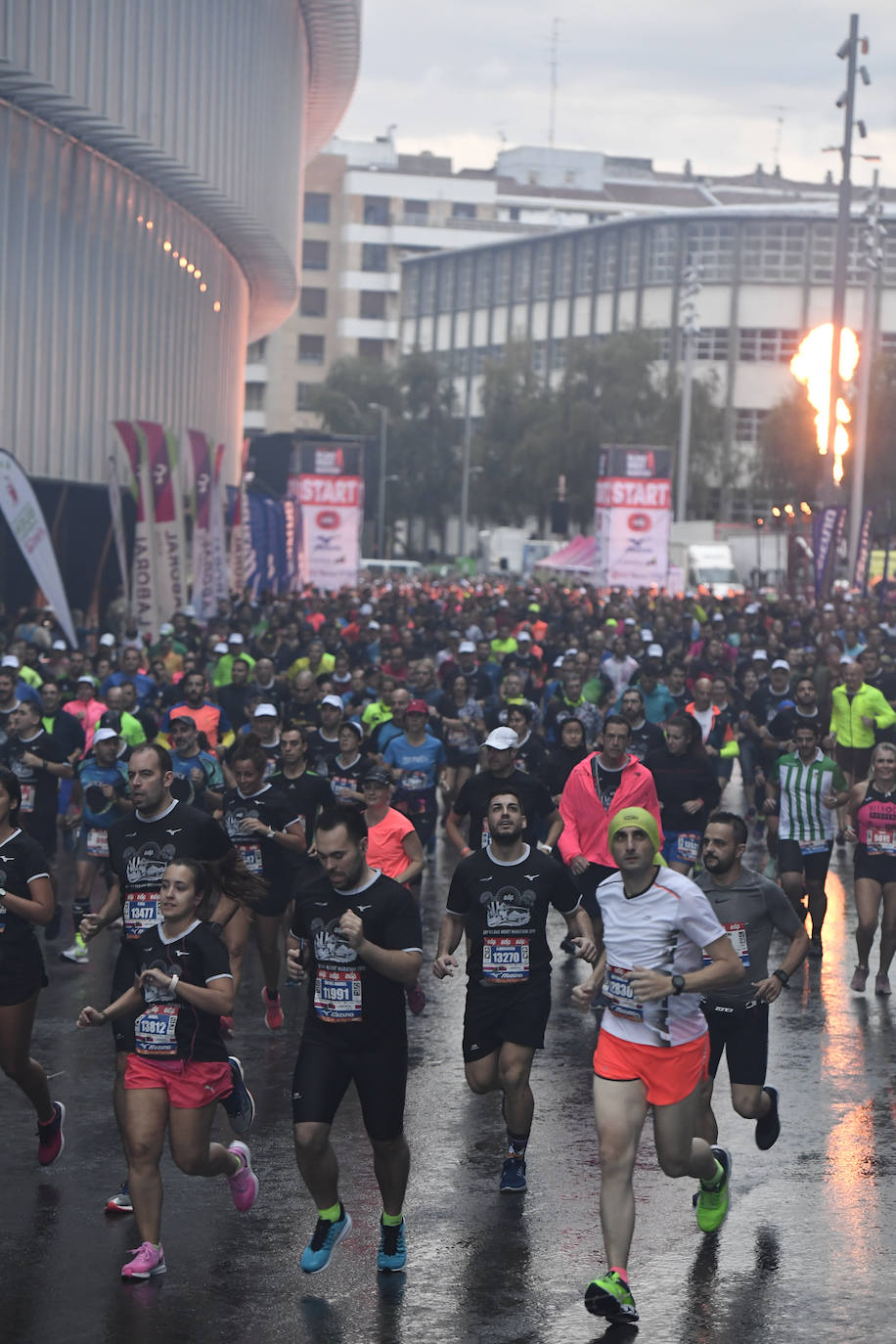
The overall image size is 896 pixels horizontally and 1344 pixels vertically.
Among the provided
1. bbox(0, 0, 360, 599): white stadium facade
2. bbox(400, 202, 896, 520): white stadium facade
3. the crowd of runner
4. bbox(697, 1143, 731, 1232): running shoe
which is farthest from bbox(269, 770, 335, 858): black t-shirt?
bbox(400, 202, 896, 520): white stadium facade

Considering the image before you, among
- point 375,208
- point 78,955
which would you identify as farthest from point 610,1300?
point 375,208

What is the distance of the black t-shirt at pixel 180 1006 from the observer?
6754 millimetres

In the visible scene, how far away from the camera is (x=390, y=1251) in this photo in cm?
678

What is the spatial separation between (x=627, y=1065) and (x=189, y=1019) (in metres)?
1.46

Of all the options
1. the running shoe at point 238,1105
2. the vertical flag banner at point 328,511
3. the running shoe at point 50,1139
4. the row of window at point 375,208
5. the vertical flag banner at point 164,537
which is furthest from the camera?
the row of window at point 375,208

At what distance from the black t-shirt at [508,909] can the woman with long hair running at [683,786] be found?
3.96 meters

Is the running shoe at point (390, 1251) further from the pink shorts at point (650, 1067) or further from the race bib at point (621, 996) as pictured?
the race bib at point (621, 996)

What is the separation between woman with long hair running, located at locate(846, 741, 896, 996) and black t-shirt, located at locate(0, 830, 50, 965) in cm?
534

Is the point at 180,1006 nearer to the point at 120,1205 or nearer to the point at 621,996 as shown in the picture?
the point at 120,1205

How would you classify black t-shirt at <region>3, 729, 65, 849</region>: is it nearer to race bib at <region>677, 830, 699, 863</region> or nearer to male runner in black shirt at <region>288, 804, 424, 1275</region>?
race bib at <region>677, 830, 699, 863</region>

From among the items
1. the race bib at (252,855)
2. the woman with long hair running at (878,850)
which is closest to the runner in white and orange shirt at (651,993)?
the race bib at (252,855)

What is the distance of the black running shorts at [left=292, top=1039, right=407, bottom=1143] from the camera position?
265 inches

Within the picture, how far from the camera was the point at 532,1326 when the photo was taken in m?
6.27

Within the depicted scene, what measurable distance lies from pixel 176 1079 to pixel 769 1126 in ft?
8.47
